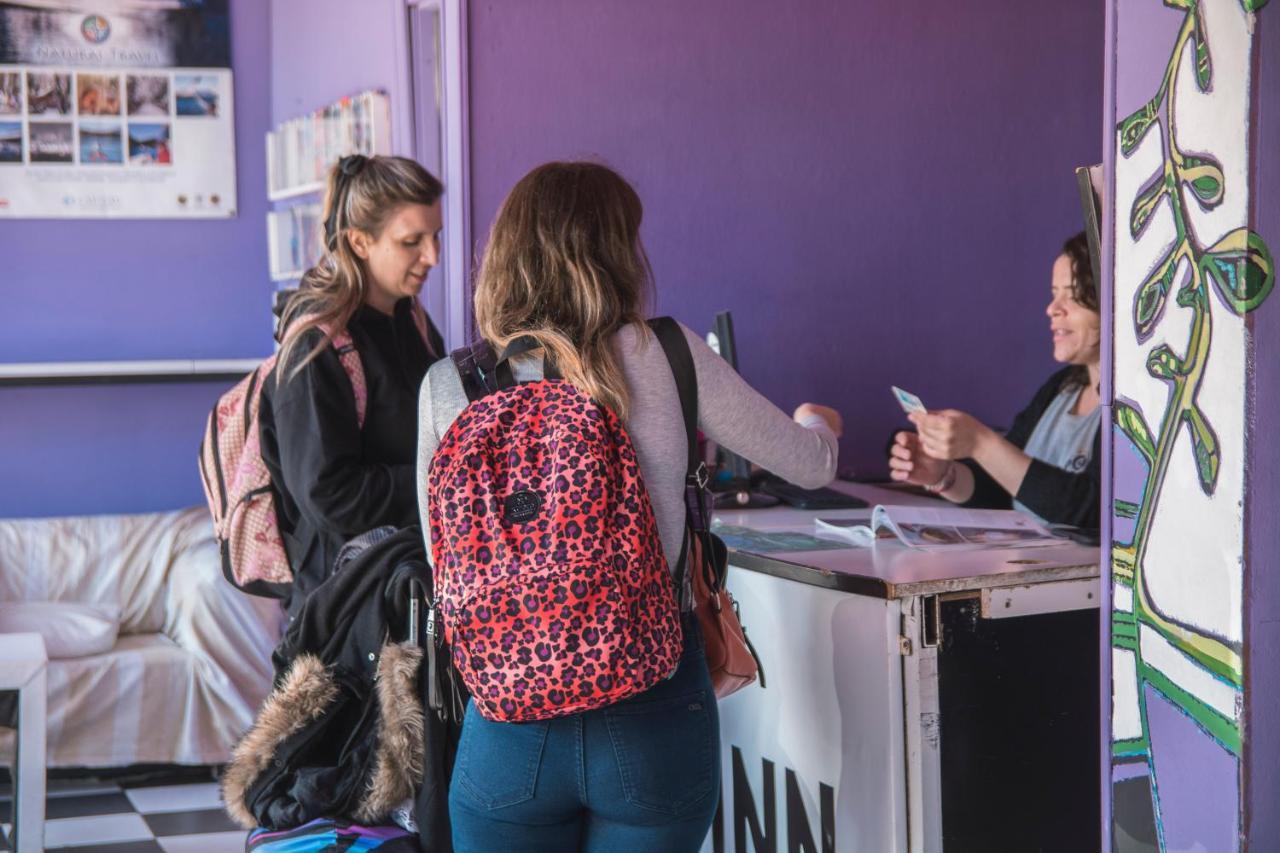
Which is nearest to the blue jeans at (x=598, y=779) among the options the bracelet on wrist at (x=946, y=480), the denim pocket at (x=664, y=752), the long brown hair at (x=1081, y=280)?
the denim pocket at (x=664, y=752)

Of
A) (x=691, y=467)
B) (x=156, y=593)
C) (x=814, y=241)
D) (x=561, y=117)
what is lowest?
(x=156, y=593)

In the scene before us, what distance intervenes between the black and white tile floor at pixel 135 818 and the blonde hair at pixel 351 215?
5.58ft

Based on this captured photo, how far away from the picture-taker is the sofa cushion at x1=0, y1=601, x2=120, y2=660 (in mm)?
4008

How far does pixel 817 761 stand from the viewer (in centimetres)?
227

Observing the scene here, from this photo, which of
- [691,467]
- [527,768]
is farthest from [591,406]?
[527,768]

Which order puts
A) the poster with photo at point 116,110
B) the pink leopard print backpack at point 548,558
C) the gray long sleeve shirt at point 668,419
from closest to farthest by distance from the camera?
the pink leopard print backpack at point 548,558, the gray long sleeve shirt at point 668,419, the poster with photo at point 116,110

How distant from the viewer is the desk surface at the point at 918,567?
2.11m

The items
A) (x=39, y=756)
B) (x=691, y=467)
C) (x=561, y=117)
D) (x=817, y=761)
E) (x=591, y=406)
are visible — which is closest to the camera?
(x=591, y=406)

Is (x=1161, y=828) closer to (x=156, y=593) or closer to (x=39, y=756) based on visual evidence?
(x=39, y=756)

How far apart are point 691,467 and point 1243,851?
771 mm

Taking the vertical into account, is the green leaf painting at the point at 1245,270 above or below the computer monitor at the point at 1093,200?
below

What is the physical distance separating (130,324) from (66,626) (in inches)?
53.2

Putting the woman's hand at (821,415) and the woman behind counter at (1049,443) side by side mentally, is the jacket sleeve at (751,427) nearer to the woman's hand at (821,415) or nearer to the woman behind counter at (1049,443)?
the woman's hand at (821,415)

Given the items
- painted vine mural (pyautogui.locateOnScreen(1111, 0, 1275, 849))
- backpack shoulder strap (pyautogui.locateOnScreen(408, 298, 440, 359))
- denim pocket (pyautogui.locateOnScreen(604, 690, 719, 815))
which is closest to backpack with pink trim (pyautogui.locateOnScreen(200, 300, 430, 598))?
backpack shoulder strap (pyautogui.locateOnScreen(408, 298, 440, 359))
